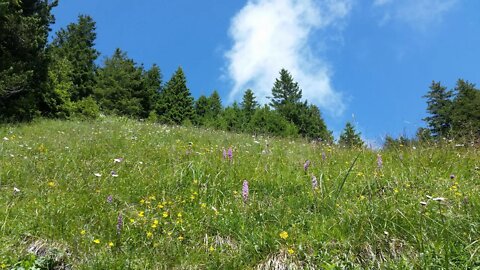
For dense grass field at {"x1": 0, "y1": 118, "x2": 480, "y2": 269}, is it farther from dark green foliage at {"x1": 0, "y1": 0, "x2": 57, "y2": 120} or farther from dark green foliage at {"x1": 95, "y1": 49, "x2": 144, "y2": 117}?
dark green foliage at {"x1": 95, "y1": 49, "x2": 144, "y2": 117}

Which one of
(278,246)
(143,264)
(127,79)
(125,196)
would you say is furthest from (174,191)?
Answer: (127,79)

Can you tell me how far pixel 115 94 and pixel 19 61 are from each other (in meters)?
27.7

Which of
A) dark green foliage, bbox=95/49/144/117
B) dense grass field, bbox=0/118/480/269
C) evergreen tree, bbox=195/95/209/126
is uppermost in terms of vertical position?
evergreen tree, bbox=195/95/209/126

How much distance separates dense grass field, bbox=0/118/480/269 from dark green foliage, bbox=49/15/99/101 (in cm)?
3695

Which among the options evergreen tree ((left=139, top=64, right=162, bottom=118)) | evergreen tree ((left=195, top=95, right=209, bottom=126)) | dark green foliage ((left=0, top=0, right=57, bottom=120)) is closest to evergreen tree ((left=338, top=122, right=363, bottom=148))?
dark green foliage ((left=0, top=0, right=57, bottom=120))

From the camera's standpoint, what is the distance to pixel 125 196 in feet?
17.0

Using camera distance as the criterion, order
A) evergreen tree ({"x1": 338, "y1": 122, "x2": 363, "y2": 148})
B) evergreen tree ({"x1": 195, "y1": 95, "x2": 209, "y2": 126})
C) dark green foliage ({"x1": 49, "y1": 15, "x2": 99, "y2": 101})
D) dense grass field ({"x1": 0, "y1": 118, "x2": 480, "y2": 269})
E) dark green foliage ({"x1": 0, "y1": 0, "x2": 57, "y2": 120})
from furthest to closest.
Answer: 1. evergreen tree ({"x1": 195, "y1": 95, "x2": 209, "y2": 126})
2. dark green foliage ({"x1": 49, "y1": 15, "x2": 99, "y2": 101})
3. dark green foliage ({"x1": 0, "y1": 0, "x2": 57, "y2": 120})
4. evergreen tree ({"x1": 338, "y1": 122, "x2": 363, "y2": 148})
5. dense grass field ({"x1": 0, "y1": 118, "x2": 480, "y2": 269})

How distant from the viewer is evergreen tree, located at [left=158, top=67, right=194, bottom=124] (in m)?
49.2

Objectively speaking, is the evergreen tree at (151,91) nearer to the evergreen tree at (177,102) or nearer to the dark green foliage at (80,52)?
the evergreen tree at (177,102)

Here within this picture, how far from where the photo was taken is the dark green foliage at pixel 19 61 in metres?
16.4

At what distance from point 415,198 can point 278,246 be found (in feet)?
5.50

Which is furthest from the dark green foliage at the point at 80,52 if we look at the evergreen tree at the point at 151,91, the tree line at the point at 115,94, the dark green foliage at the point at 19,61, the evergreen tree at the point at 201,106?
the dark green foliage at the point at 19,61

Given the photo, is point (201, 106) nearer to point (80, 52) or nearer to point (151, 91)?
point (151, 91)

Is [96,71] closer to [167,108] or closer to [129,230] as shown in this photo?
[167,108]
